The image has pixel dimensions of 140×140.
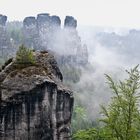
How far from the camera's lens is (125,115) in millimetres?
37969

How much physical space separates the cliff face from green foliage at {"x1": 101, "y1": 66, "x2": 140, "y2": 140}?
11.7 metres

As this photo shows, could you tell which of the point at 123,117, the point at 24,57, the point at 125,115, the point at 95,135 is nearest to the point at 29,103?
the point at 24,57

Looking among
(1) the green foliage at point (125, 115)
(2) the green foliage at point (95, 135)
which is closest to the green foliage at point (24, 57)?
(2) the green foliage at point (95, 135)

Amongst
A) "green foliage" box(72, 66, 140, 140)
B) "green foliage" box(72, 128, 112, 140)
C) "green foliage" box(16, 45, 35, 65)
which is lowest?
"green foliage" box(72, 128, 112, 140)

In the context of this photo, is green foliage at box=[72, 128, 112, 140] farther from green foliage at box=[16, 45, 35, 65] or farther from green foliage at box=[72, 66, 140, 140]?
green foliage at box=[16, 45, 35, 65]

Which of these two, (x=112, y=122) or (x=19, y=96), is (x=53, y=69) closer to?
(x=19, y=96)

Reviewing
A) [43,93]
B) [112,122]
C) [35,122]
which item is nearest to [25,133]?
[35,122]

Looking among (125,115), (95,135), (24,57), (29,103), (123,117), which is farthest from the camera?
(24,57)

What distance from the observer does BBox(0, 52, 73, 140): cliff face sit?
156 feet

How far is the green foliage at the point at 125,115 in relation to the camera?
37406 millimetres

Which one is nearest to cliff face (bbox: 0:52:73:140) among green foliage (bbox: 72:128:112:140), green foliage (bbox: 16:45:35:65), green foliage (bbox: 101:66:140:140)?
green foliage (bbox: 16:45:35:65)

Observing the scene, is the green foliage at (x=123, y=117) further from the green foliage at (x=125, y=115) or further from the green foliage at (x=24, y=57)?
the green foliage at (x=24, y=57)

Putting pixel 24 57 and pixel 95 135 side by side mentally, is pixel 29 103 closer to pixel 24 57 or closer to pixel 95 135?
pixel 24 57

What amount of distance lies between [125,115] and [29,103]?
1351 cm
